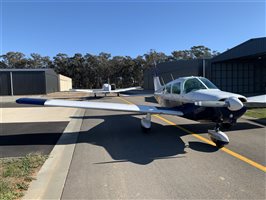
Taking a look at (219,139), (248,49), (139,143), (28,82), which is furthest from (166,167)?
(28,82)

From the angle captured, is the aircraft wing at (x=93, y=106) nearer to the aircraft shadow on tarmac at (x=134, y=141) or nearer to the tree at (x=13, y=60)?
the aircraft shadow on tarmac at (x=134, y=141)

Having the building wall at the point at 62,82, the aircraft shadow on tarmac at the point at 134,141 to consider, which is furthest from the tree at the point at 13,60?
the aircraft shadow on tarmac at the point at 134,141

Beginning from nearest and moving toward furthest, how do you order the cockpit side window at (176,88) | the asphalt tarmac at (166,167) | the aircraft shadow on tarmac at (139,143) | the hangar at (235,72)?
the asphalt tarmac at (166,167) → the aircraft shadow on tarmac at (139,143) → the cockpit side window at (176,88) → the hangar at (235,72)

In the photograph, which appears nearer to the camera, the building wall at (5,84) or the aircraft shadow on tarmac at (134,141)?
the aircraft shadow on tarmac at (134,141)

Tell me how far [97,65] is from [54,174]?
9730cm

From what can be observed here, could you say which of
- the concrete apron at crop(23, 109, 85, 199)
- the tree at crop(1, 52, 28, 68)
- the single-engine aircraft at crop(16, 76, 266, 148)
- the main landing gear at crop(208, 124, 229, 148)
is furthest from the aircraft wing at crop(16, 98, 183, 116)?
the tree at crop(1, 52, 28, 68)

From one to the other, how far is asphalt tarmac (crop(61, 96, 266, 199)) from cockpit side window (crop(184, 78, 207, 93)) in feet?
4.88

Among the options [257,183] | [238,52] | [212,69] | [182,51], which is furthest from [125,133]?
[182,51]

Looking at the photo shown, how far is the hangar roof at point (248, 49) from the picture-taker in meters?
30.7

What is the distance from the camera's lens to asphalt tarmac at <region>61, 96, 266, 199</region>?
4.34 metres

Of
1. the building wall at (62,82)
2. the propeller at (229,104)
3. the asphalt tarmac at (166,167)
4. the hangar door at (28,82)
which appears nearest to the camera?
the asphalt tarmac at (166,167)

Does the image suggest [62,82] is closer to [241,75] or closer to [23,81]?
[23,81]

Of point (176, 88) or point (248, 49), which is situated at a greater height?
point (248, 49)

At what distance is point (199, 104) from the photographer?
7.11 meters
